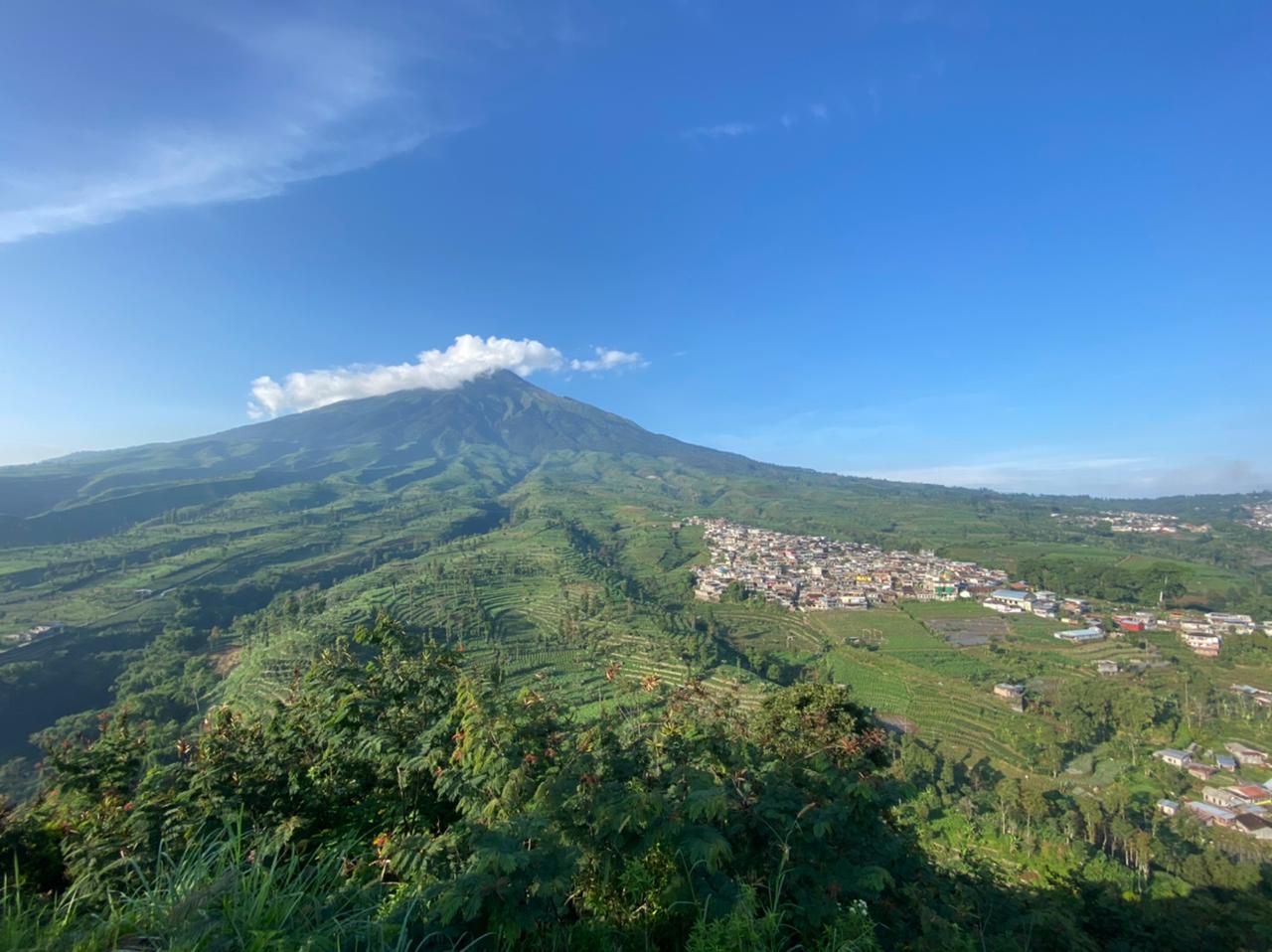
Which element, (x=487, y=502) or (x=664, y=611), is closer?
(x=664, y=611)

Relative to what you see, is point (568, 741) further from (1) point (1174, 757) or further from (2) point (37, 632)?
(2) point (37, 632)

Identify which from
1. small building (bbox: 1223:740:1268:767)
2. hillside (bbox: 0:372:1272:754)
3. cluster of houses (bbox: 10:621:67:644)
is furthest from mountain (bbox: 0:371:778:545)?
small building (bbox: 1223:740:1268:767)

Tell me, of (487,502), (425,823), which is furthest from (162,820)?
(487,502)

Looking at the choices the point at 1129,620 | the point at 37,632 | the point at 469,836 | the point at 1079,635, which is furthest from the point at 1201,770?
the point at 37,632

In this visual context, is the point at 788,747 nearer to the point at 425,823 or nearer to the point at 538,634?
the point at 425,823

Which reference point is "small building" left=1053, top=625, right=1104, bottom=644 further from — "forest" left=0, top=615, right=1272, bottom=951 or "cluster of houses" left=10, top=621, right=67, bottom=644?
"cluster of houses" left=10, top=621, right=67, bottom=644

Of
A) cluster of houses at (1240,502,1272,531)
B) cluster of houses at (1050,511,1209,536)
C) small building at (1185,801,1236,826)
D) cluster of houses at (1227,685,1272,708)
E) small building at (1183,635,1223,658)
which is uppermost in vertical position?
cluster of houses at (1240,502,1272,531)

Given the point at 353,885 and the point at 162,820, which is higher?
the point at 353,885

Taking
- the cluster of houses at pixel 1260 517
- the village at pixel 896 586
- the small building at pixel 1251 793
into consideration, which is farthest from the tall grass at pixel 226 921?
the cluster of houses at pixel 1260 517
